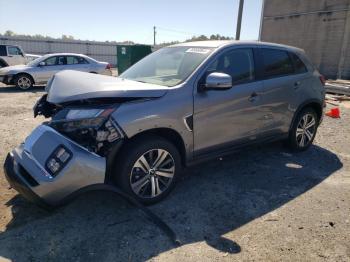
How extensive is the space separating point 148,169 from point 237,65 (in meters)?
1.82

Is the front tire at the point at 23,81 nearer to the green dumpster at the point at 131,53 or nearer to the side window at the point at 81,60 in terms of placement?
the side window at the point at 81,60

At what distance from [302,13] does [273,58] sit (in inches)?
746

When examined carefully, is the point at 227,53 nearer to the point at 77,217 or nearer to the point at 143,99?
the point at 143,99

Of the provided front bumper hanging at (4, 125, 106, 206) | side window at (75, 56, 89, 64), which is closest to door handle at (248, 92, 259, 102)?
front bumper hanging at (4, 125, 106, 206)

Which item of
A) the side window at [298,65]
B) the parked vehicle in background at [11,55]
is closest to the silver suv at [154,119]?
the side window at [298,65]

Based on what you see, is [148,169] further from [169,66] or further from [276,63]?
[276,63]

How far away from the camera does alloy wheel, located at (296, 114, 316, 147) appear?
16.9ft

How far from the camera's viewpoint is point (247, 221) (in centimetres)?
328

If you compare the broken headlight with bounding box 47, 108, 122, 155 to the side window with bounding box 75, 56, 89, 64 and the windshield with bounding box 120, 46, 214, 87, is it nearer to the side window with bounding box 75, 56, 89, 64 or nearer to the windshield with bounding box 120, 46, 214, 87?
the windshield with bounding box 120, 46, 214, 87

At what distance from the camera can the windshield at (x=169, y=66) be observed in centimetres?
373

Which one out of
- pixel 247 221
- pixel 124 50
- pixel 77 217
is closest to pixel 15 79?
pixel 124 50

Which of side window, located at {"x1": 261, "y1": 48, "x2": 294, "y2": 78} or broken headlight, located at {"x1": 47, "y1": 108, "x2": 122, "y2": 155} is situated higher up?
side window, located at {"x1": 261, "y1": 48, "x2": 294, "y2": 78}

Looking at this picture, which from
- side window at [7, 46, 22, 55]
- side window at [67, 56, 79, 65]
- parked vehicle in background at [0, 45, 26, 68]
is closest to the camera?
side window at [67, 56, 79, 65]

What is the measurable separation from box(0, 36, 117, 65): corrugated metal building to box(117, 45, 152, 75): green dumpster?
14499 mm
